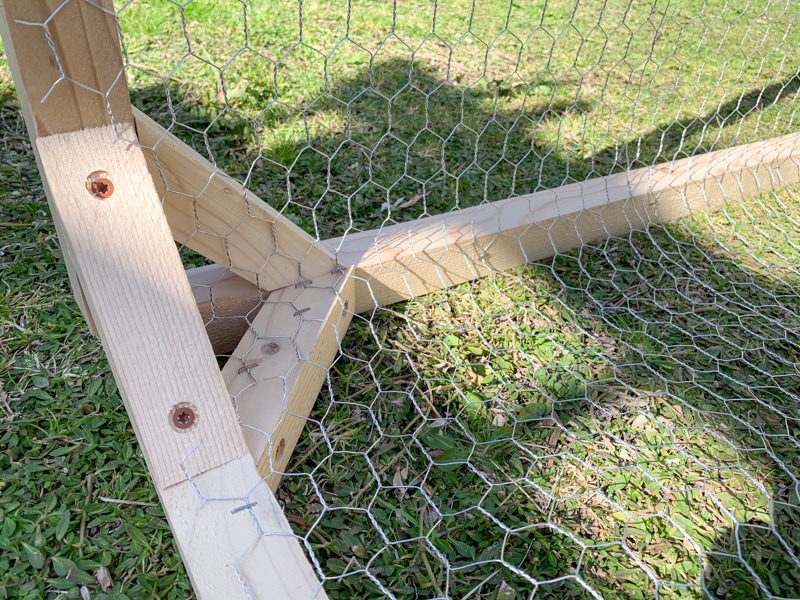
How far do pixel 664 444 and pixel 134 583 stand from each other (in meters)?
0.91

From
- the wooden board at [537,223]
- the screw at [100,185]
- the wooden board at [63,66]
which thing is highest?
the wooden board at [63,66]

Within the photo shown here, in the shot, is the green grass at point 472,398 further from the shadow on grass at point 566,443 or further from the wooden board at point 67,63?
the wooden board at point 67,63

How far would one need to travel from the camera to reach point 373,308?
1.38 m

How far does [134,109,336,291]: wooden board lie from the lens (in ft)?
3.09

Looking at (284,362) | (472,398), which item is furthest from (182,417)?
(472,398)

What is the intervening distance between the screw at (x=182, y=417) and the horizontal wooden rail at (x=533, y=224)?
1.22 ft

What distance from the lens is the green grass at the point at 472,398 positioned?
3.28 feet

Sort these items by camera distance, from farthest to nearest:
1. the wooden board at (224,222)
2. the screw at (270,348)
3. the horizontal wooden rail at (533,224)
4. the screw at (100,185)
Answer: the horizontal wooden rail at (533,224) < the screw at (270,348) < the wooden board at (224,222) < the screw at (100,185)

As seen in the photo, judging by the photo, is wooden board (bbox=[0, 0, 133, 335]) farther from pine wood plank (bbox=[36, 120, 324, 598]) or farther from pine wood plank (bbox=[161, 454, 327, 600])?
pine wood plank (bbox=[161, 454, 327, 600])

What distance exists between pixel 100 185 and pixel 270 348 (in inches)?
15.3

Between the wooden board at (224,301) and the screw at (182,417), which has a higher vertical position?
the screw at (182,417)

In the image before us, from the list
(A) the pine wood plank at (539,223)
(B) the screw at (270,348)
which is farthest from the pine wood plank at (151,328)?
(A) the pine wood plank at (539,223)

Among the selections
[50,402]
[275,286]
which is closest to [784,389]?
[275,286]

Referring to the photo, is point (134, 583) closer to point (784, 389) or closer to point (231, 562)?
point (231, 562)
